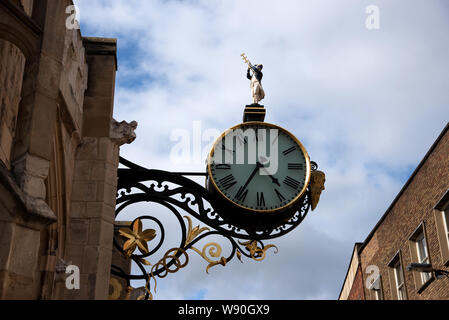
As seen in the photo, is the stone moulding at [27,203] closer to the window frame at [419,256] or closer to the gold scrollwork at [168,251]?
the gold scrollwork at [168,251]

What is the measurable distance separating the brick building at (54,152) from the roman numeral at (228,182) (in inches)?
53.2

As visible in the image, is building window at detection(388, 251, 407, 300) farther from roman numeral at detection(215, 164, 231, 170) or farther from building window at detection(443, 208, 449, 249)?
roman numeral at detection(215, 164, 231, 170)

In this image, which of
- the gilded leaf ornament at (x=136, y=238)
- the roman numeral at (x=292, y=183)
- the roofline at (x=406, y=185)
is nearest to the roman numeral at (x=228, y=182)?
the roman numeral at (x=292, y=183)

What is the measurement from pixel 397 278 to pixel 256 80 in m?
20.3

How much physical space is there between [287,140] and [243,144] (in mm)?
633

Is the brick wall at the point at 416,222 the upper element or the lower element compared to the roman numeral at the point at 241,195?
upper

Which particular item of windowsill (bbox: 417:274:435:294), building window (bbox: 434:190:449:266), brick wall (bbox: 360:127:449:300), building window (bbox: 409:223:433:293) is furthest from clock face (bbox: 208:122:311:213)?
building window (bbox: 409:223:433:293)

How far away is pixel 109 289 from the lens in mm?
10906

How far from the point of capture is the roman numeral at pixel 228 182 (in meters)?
11.5

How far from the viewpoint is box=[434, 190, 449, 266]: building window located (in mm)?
25406

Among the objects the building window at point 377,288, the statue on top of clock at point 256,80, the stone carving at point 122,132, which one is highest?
the building window at point 377,288

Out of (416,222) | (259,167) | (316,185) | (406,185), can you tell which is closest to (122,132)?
(259,167)

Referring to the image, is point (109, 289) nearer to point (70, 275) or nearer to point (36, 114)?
point (70, 275)

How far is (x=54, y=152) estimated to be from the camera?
32.9 feet
